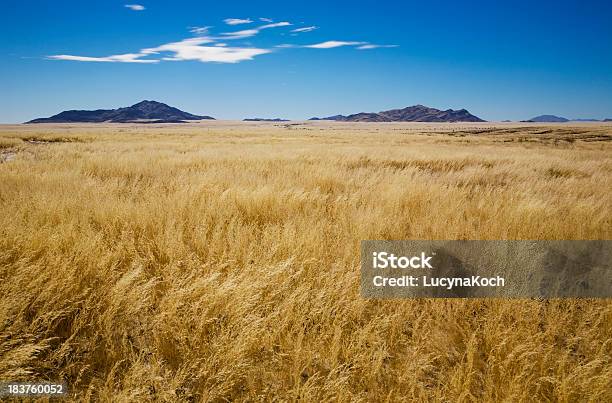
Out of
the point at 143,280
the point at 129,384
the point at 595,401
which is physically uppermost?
the point at 143,280

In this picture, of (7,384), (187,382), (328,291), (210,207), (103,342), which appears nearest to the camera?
(7,384)

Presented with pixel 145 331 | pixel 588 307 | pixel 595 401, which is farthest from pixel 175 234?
pixel 588 307

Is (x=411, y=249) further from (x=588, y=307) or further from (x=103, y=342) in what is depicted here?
(x=103, y=342)

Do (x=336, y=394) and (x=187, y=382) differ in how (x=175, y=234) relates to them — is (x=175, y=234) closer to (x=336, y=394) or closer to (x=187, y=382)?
(x=187, y=382)

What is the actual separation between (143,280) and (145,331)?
2.08 feet

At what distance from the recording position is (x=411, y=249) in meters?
4.00

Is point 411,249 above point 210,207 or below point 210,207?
below

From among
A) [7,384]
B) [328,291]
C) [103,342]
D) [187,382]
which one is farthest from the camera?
[328,291]

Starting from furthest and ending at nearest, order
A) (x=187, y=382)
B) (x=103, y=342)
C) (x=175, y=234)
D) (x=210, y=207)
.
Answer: (x=210, y=207)
(x=175, y=234)
(x=103, y=342)
(x=187, y=382)

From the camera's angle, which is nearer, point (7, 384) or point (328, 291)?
point (7, 384)

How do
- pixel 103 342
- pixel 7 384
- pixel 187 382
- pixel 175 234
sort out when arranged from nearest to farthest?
pixel 7 384 → pixel 187 382 → pixel 103 342 → pixel 175 234

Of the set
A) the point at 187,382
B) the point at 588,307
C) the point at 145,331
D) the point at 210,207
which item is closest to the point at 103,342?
the point at 145,331

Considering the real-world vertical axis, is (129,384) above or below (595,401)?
above

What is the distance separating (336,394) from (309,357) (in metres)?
0.28
